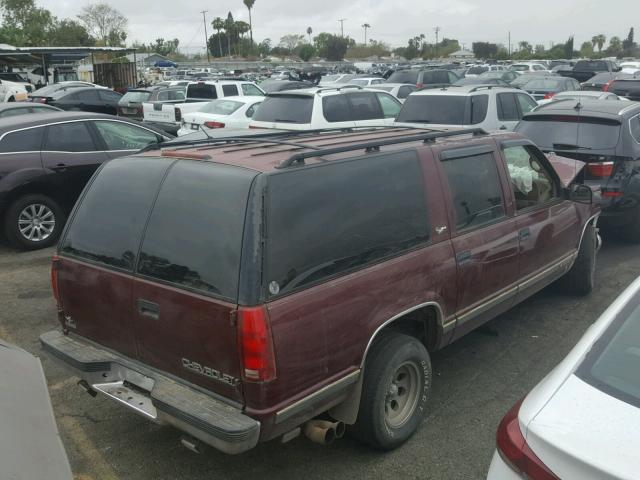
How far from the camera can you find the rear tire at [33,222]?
7.86 meters

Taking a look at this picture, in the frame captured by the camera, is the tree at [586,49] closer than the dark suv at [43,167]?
No

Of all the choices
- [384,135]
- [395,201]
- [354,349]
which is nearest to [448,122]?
[384,135]

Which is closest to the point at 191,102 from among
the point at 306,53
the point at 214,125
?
the point at 214,125

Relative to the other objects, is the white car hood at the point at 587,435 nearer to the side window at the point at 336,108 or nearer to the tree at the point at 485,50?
the side window at the point at 336,108

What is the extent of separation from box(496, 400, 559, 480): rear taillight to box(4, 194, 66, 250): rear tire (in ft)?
23.7

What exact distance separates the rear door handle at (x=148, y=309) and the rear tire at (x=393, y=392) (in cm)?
120

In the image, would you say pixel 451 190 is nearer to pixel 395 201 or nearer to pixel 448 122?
pixel 395 201

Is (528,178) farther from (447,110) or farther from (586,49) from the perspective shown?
(586,49)

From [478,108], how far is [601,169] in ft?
11.6

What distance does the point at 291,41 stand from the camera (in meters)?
131

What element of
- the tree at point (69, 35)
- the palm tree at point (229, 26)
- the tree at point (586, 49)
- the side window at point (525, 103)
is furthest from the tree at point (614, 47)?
the side window at point (525, 103)

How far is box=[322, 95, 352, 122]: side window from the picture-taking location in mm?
11023

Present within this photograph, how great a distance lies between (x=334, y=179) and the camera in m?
3.47

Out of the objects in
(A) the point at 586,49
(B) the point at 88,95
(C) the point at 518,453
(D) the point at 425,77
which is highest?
(A) the point at 586,49
